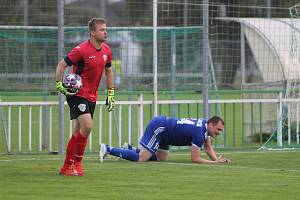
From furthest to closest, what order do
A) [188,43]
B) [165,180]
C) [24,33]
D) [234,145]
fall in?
[188,43] < [24,33] < [234,145] < [165,180]

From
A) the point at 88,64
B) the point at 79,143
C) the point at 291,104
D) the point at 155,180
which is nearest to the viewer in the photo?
the point at 155,180

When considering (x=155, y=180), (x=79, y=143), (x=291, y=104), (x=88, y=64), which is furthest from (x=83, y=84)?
(x=291, y=104)

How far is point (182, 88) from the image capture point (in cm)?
2609

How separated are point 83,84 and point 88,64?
0.30 metres

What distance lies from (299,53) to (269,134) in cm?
208

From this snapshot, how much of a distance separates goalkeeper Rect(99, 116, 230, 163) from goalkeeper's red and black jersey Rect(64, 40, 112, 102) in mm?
2346

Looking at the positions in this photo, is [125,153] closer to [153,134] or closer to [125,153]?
[125,153]

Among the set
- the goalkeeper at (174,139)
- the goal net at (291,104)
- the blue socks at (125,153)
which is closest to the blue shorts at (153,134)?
the goalkeeper at (174,139)

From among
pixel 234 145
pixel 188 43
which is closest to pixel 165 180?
pixel 234 145

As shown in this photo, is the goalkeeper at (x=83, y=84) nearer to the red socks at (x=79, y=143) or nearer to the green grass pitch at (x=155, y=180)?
the red socks at (x=79, y=143)

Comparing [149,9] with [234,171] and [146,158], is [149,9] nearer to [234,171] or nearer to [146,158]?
[146,158]

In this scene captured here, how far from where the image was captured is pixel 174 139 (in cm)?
1603

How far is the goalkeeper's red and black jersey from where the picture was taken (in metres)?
13.6

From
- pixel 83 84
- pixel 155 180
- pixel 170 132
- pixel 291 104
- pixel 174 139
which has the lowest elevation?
pixel 155 180
